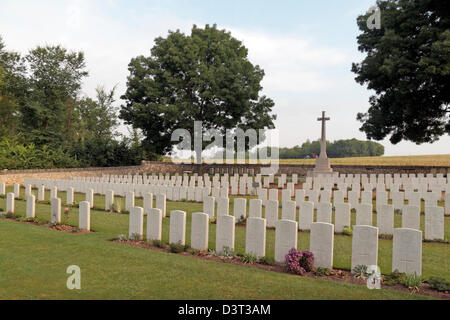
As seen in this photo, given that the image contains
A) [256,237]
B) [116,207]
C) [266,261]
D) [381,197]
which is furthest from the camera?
[116,207]

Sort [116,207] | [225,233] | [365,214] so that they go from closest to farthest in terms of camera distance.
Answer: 1. [225,233]
2. [365,214]
3. [116,207]

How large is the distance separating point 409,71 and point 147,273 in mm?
20561

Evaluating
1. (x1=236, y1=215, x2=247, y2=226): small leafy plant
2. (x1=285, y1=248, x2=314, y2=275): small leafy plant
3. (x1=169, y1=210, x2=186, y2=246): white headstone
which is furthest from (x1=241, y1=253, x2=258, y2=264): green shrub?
(x1=236, y1=215, x2=247, y2=226): small leafy plant

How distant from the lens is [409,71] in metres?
20.6

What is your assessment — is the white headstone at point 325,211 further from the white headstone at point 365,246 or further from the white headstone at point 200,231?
the white headstone at point 200,231

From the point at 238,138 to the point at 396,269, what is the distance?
2741cm

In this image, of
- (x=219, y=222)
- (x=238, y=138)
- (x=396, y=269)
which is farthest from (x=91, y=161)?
(x=396, y=269)

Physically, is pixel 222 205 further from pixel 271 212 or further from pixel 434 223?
pixel 434 223

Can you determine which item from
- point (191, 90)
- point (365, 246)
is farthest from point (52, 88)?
point (365, 246)

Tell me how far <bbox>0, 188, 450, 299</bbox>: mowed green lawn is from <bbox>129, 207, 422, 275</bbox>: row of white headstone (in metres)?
0.49

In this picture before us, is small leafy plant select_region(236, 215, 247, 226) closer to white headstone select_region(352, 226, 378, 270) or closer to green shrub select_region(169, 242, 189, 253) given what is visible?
green shrub select_region(169, 242, 189, 253)

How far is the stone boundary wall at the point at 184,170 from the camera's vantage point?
21.2 m
